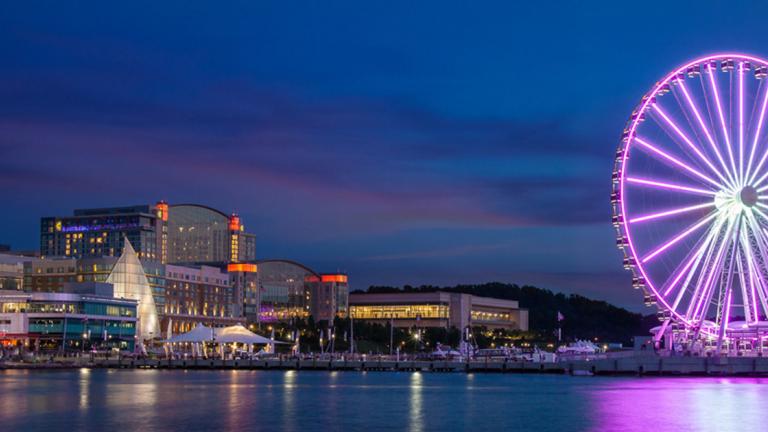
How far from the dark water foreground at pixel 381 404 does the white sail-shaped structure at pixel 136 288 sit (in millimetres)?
73265

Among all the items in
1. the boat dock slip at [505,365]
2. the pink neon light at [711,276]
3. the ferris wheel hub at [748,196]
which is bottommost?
the boat dock slip at [505,365]

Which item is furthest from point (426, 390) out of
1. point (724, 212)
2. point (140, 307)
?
point (140, 307)

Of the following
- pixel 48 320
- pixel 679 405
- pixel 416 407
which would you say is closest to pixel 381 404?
pixel 416 407

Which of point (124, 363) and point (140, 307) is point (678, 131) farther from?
point (140, 307)

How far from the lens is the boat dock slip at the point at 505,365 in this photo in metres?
111

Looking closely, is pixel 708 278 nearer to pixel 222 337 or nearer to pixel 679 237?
pixel 679 237

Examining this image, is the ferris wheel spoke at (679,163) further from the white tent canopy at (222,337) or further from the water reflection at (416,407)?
the white tent canopy at (222,337)

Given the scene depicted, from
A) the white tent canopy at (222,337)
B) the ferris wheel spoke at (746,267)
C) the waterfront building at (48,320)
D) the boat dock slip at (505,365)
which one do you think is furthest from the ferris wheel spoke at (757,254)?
the waterfront building at (48,320)

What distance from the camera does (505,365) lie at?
133 m

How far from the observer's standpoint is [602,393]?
310 ft

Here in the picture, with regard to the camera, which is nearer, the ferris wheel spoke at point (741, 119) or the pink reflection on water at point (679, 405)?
the pink reflection on water at point (679, 405)

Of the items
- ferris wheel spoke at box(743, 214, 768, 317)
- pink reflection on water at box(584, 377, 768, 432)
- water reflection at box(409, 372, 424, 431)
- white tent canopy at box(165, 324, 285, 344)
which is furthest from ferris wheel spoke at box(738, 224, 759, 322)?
white tent canopy at box(165, 324, 285, 344)

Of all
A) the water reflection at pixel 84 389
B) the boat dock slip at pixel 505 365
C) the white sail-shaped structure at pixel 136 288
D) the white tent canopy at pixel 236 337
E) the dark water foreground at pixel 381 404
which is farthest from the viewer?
the white sail-shaped structure at pixel 136 288

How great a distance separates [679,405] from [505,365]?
5227 centimetres
